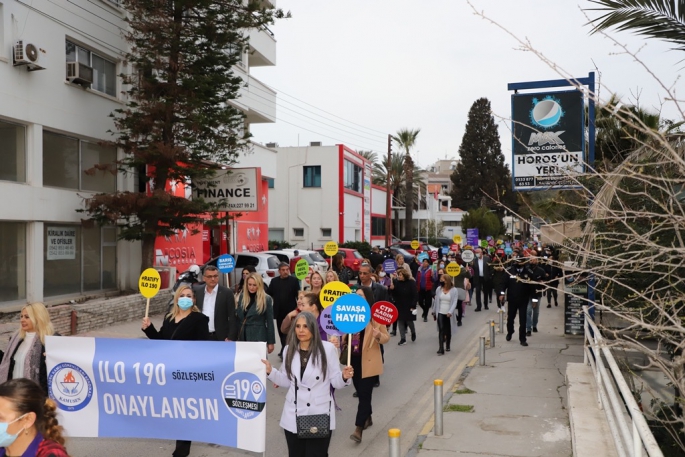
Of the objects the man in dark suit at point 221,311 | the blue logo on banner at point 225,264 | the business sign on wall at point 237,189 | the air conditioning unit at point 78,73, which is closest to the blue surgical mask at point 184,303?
the man in dark suit at point 221,311

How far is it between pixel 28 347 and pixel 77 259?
44.4ft

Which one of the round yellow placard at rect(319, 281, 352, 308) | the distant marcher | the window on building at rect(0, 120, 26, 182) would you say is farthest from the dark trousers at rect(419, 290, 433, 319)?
the window on building at rect(0, 120, 26, 182)

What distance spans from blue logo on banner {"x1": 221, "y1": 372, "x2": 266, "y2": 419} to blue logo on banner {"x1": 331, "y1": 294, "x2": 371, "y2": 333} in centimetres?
124

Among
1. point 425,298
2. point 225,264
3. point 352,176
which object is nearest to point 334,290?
point 225,264

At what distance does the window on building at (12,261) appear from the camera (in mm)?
16078

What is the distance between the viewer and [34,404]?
3373 mm

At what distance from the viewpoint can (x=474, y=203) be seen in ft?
281

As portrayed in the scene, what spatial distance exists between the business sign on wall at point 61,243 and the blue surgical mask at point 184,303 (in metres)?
11.9

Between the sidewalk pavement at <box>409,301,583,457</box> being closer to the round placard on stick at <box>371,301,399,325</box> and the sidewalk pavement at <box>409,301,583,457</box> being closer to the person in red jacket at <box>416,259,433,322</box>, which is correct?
the round placard on stick at <box>371,301,399,325</box>

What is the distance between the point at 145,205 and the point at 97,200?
1.30m

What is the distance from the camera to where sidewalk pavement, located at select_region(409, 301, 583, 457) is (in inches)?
289

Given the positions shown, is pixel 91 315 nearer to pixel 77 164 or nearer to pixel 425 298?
pixel 77 164

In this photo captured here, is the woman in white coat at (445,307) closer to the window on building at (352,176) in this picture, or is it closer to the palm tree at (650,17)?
the palm tree at (650,17)

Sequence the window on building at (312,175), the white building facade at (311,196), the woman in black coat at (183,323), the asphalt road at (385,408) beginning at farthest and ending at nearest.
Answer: the window on building at (312,175)
the white building facade at (311,196)
the asphalt road at (385,408)
the woman in black coat at (183,323)
